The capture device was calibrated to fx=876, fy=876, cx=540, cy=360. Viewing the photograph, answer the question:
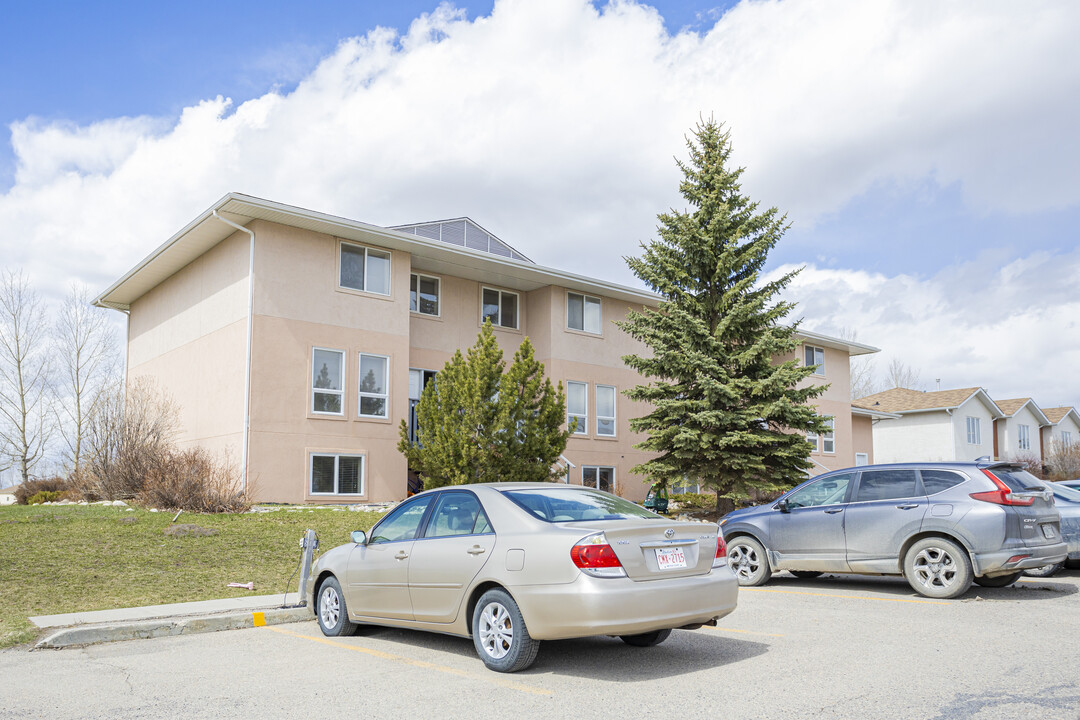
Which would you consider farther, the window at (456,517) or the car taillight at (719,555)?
the window at (456,517)

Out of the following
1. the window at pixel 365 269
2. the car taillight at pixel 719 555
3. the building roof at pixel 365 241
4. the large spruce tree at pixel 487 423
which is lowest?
the car taillight at pixel 719 555

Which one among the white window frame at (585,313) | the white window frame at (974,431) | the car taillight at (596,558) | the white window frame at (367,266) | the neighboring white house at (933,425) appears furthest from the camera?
the white window frame at (974,431)

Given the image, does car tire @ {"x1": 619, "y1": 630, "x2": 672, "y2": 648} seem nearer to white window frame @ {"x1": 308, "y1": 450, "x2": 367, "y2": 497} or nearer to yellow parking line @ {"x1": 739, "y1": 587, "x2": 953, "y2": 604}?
yellow parking line @ {"x1": 739, "y1": 587, "x2": 953, "y2": 604}

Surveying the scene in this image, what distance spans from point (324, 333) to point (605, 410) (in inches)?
436

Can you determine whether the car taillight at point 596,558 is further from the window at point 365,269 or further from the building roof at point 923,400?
the building roof at point 923,400

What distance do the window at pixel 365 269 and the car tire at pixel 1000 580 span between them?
16.9 meters

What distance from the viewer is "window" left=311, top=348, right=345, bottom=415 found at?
73.3 feet

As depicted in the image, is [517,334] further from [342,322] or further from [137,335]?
[137,335]

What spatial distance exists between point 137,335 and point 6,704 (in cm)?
2647

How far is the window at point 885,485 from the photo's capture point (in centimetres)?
1052

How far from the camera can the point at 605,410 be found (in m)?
30.1

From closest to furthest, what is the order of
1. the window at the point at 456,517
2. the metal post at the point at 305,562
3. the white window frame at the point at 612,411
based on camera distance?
the window at the point at 456,517 < the metal post at the point at 305,562 < the white window frame at the point at 612,411

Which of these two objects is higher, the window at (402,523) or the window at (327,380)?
the window at (327,380)

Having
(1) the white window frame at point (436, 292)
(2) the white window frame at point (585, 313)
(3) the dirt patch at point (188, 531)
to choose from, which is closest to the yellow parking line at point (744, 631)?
(3) the dirt patch at point (188, 531)
